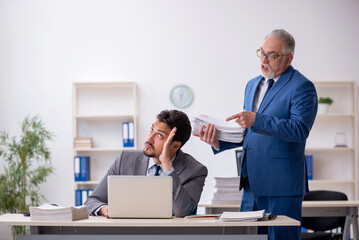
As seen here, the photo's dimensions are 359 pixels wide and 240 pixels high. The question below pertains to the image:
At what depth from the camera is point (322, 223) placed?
4.75 metres

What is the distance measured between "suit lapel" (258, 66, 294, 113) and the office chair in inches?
68.6

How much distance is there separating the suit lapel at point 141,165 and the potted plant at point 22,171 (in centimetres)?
357

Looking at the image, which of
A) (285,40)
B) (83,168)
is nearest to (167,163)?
(285,40)

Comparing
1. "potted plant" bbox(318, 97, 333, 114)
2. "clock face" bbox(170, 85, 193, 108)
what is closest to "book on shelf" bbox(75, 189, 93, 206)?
"clock face" bbox(170, 85, 193, 108)

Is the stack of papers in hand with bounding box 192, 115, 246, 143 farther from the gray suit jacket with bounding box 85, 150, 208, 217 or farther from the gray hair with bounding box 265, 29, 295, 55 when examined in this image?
the gray hair with bounding box 265, 29, 295, 55

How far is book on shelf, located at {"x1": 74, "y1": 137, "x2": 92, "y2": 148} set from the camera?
666cm

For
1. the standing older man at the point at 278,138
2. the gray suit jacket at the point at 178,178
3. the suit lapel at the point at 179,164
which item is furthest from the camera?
the suit lapel at the point at 179,164

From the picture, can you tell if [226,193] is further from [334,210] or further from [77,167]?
A: [77,167]

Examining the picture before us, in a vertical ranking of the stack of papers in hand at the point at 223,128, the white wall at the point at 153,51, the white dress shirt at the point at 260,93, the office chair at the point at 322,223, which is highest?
the white wall at the point at 153,51

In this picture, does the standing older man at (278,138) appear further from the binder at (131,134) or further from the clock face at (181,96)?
the clock face at (181,96)

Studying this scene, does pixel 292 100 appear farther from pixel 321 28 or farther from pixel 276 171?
pixel 321 28

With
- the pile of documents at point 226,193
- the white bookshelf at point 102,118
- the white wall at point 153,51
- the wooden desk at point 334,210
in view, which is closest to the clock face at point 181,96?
the white wall at point 153,51

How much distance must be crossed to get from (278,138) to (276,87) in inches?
11.0

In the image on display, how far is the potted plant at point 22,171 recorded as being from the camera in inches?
242
